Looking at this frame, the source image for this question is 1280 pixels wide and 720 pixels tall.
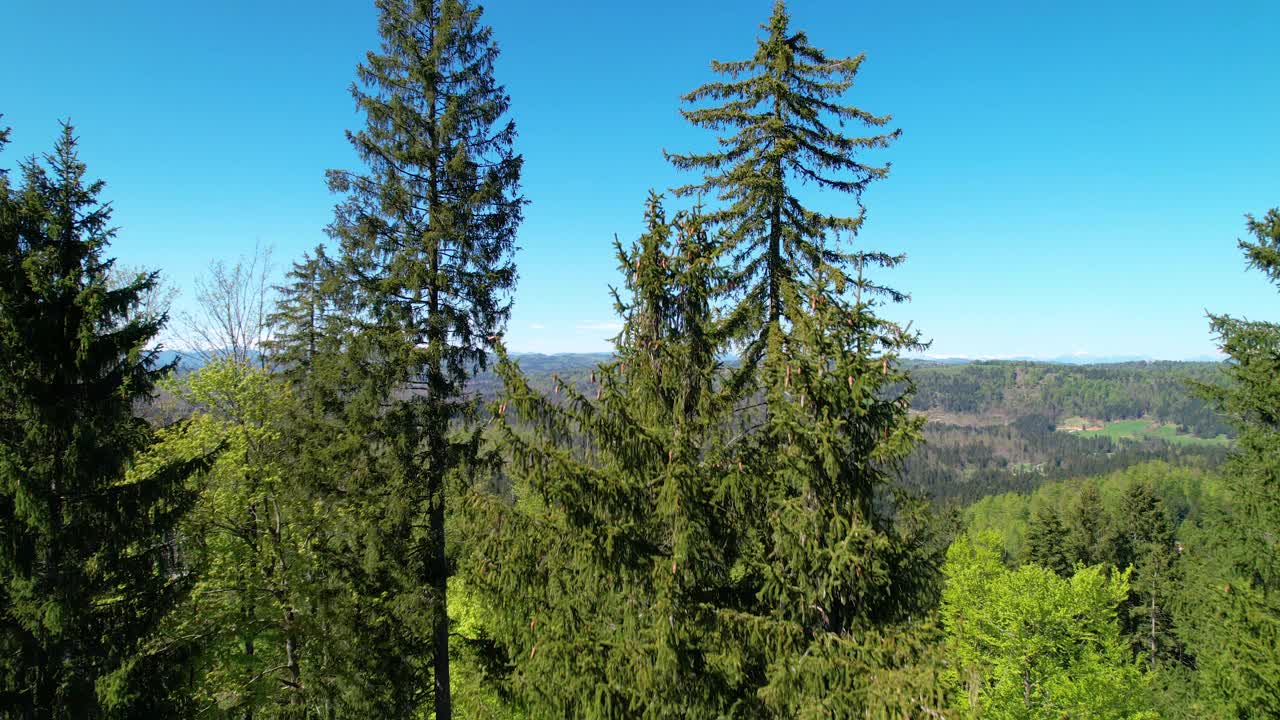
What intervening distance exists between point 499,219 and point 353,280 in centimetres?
288

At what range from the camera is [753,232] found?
10.1m

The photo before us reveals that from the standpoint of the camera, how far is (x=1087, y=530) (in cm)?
A: 3706

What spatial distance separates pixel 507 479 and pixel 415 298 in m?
4.42

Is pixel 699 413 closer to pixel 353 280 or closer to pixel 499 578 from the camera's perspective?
pixel 499 578

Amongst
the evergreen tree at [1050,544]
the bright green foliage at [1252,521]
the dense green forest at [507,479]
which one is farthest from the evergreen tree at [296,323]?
the evergreen tree at [1050,544]

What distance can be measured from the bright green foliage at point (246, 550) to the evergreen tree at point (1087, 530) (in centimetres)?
4003

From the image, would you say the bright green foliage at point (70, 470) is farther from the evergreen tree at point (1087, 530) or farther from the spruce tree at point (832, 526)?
the evergreen tree at point (1087, 530)

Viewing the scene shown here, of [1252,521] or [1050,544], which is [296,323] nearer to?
[1252,521]

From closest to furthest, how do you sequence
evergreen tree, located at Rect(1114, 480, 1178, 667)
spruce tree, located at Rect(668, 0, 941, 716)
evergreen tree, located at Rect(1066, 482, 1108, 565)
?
spruce tree, located at Rect(668, 0, 941, 716), evergreen tree, located at Rect(1114, 480, 1178, 667), evergreen tree, located at Rect(1066, 482, 1108, 565)

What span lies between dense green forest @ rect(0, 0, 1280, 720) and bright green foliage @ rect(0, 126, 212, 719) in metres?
0.04

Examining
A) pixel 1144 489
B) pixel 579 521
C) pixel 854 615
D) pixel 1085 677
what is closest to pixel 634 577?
pixel 579 521

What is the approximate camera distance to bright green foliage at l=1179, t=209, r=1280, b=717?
1062cm


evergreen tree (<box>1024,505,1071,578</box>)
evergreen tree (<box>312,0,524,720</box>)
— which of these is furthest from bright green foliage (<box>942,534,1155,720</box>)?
evergreen tree (<box>1024,505,1071,578</box>)

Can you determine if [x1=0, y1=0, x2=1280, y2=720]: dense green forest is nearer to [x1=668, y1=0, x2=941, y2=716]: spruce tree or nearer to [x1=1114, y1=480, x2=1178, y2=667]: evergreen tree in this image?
[x1=668, y1=0, x2=941, y2=716]: spruce tree
